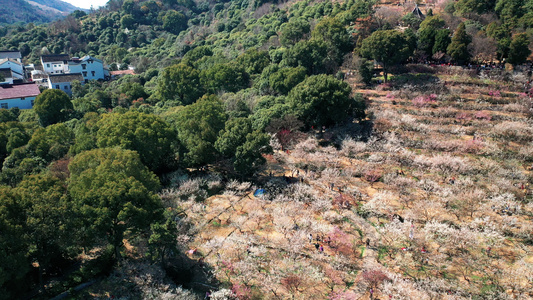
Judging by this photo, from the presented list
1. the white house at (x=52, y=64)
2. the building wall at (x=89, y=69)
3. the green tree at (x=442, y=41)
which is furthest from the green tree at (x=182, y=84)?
the white house at (x=52, y=64)

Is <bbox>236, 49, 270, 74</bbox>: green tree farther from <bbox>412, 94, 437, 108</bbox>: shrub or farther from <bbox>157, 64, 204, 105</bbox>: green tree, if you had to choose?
<bbox>412, 94, 437, 108</bbox>: shrub

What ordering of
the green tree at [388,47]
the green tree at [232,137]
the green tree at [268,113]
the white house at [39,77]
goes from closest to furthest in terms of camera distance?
the green tree at [232,137], the green tree at [268,113], the green tree at [388,47], the white house at [39,77]

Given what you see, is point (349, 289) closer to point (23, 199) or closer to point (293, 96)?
point (23, 199)

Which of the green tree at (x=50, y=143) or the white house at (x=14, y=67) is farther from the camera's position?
the white house at (x=14, y=67)

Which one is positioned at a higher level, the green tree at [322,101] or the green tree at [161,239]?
the green tree at [322,101]

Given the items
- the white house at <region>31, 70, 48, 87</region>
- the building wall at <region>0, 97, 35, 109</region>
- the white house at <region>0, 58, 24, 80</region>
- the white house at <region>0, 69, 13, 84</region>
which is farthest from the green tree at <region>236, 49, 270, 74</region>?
the white house at <region>0, 58, 24, 80</region>

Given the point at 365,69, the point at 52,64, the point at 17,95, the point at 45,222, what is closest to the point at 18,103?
the point at 17,95

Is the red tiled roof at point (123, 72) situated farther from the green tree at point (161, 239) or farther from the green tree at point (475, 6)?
the green tree at point (475, 6)
